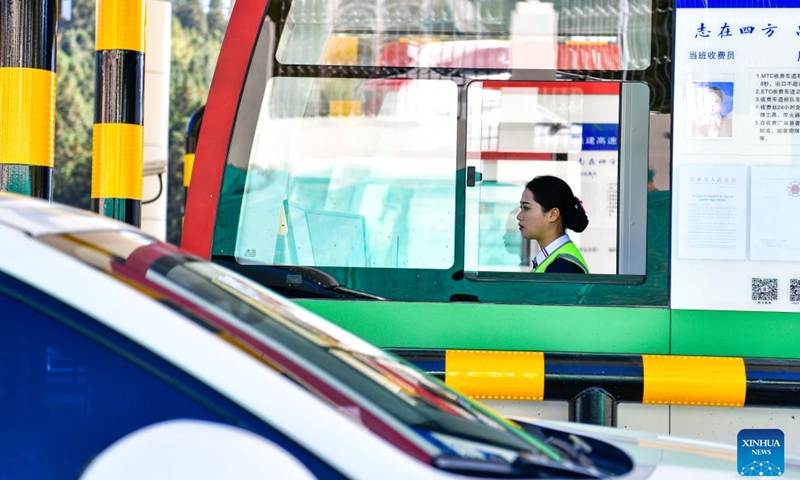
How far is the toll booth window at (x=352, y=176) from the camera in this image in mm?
4621

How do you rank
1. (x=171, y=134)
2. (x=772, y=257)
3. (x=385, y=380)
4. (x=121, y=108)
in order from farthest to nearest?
(x=171, y=134)
(x=121, y=108)
(x=772, y=257)
(x=385, y=380)

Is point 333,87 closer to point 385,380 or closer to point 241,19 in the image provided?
point 241,19

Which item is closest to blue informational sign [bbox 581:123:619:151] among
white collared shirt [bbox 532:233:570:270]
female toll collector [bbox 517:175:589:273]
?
female toll collector [bbox 517:175:589:273]

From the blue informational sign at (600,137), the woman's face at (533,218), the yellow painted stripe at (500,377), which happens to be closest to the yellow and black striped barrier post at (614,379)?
the yellow painted stripe at (500,377)

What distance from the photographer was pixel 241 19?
4691mm

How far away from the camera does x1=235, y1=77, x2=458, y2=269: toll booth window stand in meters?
4.62

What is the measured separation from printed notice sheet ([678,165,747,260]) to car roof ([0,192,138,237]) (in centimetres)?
275

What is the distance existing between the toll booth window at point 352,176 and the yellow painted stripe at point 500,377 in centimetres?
44

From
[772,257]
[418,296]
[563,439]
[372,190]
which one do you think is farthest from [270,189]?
[563,439]

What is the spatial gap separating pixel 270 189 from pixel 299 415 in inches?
119

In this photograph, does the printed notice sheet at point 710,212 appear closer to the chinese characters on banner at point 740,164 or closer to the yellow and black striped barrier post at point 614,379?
the chinese characters on banner at point 740,164

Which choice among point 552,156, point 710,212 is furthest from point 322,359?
point 552,156

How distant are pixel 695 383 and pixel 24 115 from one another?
338cm

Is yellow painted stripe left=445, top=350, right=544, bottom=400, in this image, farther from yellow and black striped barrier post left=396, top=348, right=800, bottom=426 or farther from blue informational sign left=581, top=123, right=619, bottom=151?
blue informational sign left=581, top=123, right=619, bottom=151
